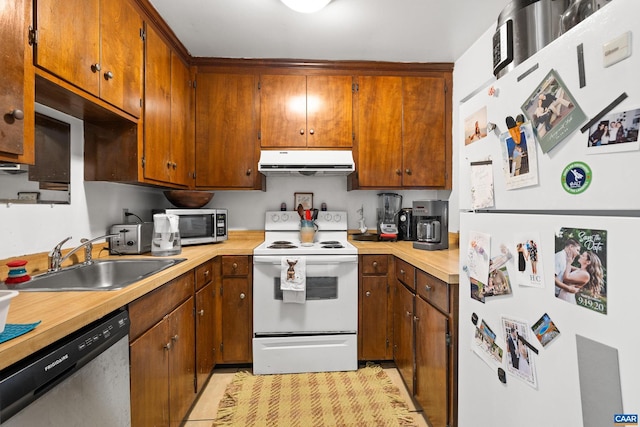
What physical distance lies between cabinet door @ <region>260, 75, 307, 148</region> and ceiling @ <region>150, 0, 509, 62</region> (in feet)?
0.66

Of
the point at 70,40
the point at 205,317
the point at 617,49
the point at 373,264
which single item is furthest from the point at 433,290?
the point at 70,40

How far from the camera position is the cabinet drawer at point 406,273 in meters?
1.86

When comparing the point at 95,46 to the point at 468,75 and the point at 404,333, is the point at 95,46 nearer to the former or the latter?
the point at 404,333

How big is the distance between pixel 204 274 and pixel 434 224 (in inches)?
62.9

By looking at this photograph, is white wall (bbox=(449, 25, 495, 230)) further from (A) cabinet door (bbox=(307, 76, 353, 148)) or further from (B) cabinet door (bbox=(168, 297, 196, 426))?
(B) cabinet door (bbox=(168, 297, 196, 426))

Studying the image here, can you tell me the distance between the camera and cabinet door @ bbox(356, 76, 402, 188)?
2.59 m

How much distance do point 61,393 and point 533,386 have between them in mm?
1250

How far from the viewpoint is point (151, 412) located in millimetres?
1282

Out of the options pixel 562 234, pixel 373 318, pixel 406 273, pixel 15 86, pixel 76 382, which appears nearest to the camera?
pixel 562 234

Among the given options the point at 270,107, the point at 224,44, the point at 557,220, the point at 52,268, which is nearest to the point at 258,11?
the point at 224,44

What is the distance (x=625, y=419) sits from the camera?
1.88 ft

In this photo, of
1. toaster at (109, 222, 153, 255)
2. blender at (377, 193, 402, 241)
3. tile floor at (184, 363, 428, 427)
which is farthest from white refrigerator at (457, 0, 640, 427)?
toaster at (109, 222, 153, 255)

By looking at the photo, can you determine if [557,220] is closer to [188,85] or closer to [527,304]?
[527,304]

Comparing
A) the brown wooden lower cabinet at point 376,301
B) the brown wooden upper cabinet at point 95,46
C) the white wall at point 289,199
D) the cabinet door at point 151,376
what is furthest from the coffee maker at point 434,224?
the brown wooden upper cabinet at point 95,46
